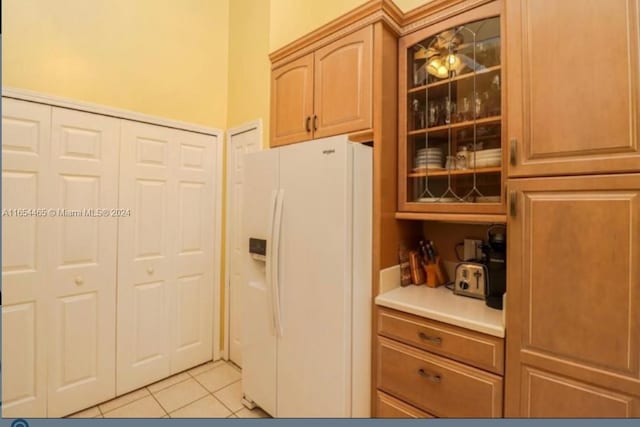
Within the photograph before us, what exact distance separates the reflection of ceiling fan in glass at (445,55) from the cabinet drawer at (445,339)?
1.20 metres

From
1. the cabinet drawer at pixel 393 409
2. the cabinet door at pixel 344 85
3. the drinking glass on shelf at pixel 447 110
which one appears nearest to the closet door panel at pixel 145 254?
the cabinet door at pixel 344 85

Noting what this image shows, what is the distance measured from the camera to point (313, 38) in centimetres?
168

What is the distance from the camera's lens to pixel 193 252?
221 centimetres

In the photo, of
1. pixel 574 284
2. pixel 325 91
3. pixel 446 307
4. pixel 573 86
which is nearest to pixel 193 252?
pixel 325 91

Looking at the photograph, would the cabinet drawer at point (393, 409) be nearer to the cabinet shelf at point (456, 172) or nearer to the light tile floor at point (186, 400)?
the light tile floor at point (186, 400)

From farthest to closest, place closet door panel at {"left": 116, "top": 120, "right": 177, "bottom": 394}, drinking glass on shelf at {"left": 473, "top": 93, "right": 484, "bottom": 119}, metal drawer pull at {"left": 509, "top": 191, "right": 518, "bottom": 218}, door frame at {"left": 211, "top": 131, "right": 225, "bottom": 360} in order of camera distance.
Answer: door frame at {"left": 211, "top": 131, "right": 225, "bottom": 360}, closet door panel at {"left": 116, "top": 120, "right": 177, "bottom": 394}, drinking glass on shelf at {"left": 473, "top": 93, "right": 484, "bottom": 119}, metal drawer pull at {"left": 509, "top": 191, "right": 518, "bottom": 218}

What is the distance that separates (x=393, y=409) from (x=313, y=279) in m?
0.71

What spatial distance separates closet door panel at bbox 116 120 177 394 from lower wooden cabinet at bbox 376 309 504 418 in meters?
1.54

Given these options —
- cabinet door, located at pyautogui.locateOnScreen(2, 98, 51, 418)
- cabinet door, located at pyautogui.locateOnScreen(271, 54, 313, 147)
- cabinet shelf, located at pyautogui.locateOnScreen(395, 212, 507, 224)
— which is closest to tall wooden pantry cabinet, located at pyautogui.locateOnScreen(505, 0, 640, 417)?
cabinet shelf, located at pyautogui.locateOnScreen(395, 212, 507, 224)

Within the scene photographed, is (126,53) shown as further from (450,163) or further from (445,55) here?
(450,163)

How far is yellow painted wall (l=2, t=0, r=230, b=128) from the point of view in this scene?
62.6 inches

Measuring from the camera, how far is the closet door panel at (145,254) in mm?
1906

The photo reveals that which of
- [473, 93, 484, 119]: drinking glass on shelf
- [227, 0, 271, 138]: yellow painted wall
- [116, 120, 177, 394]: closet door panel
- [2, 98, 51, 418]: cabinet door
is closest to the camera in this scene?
[473, 93, 484, 119]: drinking glass on shelf

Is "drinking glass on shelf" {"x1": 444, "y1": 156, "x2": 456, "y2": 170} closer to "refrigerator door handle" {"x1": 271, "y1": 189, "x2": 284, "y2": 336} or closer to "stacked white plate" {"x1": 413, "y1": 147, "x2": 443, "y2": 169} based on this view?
"stacked white plate" {"x1": 413, "y1": 147, "x2": 443, "y2": 169}
